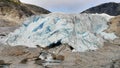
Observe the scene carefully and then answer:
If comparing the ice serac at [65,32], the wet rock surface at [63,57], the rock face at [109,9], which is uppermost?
the rock face at [109,9]

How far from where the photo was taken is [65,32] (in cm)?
2056

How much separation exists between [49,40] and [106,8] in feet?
155

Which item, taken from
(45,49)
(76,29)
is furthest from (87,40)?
(45,49)

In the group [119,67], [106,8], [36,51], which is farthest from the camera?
[106,8]

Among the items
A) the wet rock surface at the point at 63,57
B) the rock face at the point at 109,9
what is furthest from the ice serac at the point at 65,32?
the rock face at the point at 109,9

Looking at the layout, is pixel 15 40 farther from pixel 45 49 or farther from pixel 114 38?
pixel 114 38

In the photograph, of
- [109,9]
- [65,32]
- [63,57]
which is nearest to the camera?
[63,57]

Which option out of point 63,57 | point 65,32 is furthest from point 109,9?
point 63,57

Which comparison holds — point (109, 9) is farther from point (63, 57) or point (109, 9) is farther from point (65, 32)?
point (63, 57)

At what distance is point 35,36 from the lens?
21328 mm

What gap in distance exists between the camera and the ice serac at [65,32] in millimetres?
20109

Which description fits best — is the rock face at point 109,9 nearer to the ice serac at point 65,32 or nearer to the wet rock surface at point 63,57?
the ice serac at point 65,32

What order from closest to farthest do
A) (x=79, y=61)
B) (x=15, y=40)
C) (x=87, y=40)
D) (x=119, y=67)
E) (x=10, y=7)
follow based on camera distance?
(x=119, y=67), (x=79, y=61), (x=87, y=40), (x=15, y=40), (x=10, y=7)

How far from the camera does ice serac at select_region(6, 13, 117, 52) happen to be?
20.1m
